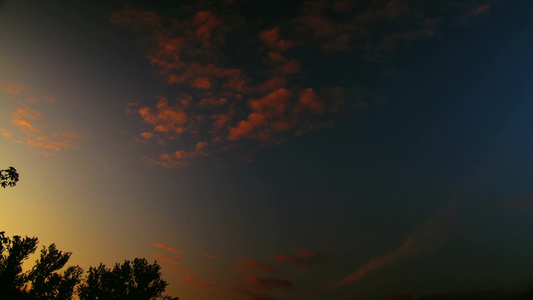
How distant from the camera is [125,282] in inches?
2004

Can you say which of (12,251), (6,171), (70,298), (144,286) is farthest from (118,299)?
(6,171)

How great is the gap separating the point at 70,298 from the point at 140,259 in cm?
1372

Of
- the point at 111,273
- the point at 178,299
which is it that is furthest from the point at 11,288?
the point at 178,299

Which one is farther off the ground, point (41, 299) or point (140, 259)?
point (140, 259)

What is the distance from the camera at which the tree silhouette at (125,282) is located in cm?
4962

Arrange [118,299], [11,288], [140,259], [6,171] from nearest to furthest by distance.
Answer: [6,171] < [11,288] < [118,299] < [140,259]

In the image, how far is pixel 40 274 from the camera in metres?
50.1

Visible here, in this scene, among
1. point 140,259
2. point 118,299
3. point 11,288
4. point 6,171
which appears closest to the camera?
point 6,171

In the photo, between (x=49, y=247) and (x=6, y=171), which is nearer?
(x=6, y=171)

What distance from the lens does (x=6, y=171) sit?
1428cm

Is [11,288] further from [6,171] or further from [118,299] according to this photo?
[6,171]

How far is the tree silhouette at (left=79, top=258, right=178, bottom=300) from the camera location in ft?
163

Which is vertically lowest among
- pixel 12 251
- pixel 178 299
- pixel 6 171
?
pixel 178 299

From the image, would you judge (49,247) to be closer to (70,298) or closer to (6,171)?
(70,298)
